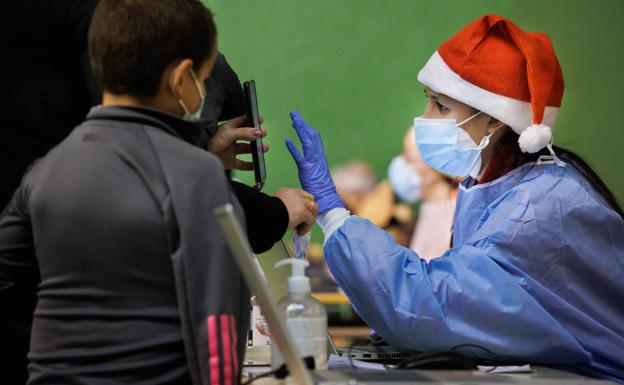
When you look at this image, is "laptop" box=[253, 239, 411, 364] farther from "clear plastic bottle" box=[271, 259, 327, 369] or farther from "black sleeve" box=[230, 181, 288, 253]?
"clear plastic bottle" box=[271, 259, 327, 369]

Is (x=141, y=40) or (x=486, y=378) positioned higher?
(x=141, y=40)

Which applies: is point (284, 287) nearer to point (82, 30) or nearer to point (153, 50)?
point (82, 30)

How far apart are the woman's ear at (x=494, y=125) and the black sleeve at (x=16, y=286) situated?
3.92ft

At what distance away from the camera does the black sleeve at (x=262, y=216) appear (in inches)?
56.7

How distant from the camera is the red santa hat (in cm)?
188

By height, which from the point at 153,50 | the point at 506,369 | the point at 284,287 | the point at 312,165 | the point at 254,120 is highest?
the point at 153,50

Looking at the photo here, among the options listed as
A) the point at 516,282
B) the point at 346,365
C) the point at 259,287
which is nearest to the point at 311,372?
the point at 346,365

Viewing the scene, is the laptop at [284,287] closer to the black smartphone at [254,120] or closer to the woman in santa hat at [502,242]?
the woman in santa hat at [502,242]

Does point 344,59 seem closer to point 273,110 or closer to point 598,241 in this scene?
point 273,110

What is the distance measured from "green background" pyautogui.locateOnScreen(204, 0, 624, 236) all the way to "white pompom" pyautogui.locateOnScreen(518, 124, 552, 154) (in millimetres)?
1235

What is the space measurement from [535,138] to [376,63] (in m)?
1.33

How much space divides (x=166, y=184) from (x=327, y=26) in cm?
217

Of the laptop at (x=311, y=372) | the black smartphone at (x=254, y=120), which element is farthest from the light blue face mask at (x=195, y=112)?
the black smartphone at (x=254, y=120)

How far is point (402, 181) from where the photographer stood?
3102 mm
